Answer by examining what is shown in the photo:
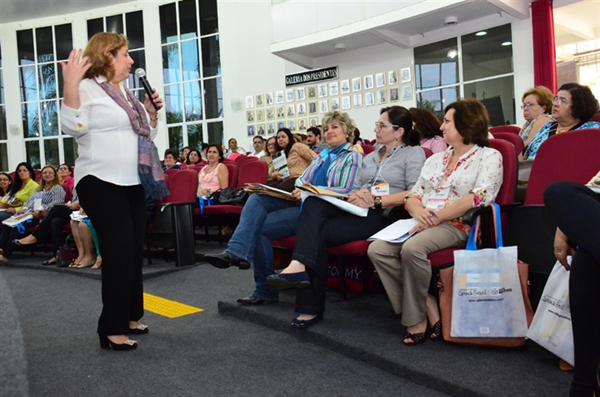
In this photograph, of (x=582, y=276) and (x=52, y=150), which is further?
(x=52, y=150)

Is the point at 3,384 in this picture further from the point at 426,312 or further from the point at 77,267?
the point at 77,267

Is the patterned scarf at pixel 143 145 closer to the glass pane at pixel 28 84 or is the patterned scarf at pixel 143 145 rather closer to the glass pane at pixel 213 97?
the glass pane at pixel 213 97

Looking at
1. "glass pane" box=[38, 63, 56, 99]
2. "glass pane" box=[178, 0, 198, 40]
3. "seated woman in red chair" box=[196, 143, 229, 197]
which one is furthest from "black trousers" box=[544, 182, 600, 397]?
"glass pane" box=[38, 63, 56, 99]

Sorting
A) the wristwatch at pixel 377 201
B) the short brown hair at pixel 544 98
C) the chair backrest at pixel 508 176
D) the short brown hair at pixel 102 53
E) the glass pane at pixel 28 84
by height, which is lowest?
the wristwatch at pixel 377 201

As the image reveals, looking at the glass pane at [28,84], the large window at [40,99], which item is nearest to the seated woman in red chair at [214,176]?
the large window at [40,99]

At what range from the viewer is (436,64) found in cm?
977

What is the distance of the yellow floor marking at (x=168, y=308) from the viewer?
124 inches

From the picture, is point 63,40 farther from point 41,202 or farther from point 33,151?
point 41,202

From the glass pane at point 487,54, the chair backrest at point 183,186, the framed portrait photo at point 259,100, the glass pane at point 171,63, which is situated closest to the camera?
the chair backrest at point 183,186

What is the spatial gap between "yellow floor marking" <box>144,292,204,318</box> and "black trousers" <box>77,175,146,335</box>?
75 cm

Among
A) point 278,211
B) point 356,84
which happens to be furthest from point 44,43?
point 278,211

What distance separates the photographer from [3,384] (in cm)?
54

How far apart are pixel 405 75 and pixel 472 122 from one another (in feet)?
26.4

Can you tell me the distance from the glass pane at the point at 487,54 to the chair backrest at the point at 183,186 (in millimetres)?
6351
